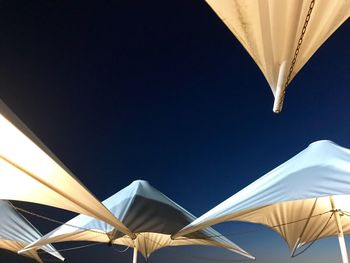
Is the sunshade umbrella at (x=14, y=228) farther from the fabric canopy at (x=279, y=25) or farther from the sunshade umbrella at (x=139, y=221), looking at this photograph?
the fabric canopy at (x=279, y=25)

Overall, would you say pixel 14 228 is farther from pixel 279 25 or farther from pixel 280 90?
pixel 279 25

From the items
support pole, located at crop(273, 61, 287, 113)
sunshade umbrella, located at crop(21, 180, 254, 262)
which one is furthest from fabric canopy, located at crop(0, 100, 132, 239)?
support pole, located at crop(273, 61, 287, 113)

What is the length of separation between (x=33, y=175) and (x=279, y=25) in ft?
5.33

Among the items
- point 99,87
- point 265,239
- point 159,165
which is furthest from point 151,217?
point 265,239

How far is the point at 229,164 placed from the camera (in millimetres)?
15273

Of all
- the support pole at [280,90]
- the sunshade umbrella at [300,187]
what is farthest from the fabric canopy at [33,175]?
the support pole at [280,90]

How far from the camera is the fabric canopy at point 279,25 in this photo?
1.56 meters

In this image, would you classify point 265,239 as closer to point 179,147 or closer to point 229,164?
point 229,164

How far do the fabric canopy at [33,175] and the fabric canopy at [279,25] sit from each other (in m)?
1.16

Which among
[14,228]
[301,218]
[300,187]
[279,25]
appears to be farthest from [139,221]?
[279,25]

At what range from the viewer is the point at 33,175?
1.90 m

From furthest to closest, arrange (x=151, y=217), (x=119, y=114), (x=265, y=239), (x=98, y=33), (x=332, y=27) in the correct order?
1. (x=265, y=239)
2. (x=119, y=114)
3. (x=98, y=33)
4. (x=151, y=217)
5. (x=332, y=27)

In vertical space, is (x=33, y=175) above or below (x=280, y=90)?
below

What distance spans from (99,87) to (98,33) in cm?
325
